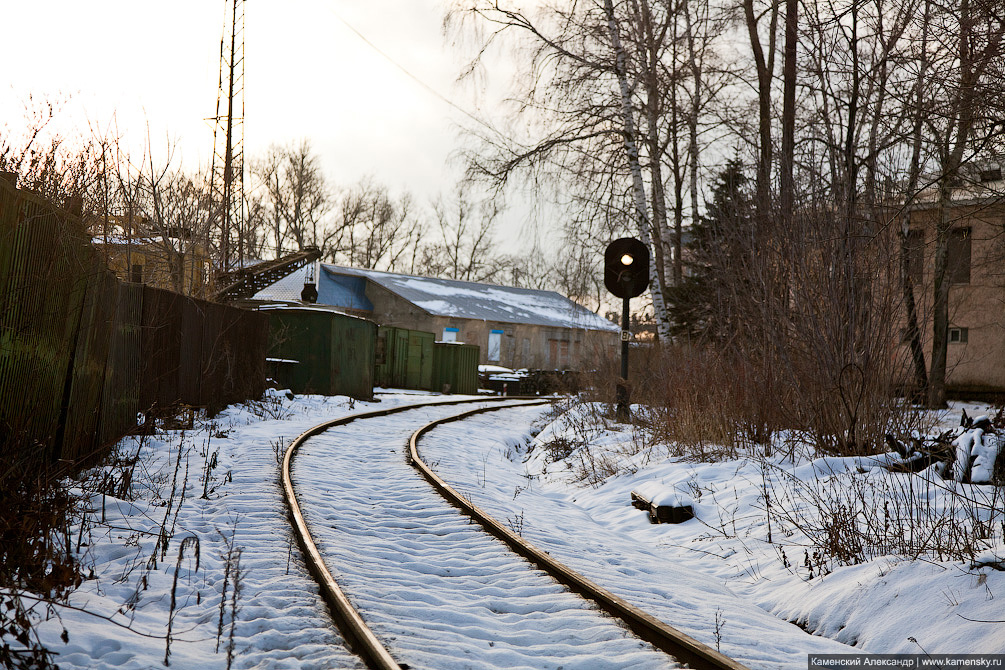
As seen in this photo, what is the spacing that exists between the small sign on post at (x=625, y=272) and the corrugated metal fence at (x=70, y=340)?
741 centimetres

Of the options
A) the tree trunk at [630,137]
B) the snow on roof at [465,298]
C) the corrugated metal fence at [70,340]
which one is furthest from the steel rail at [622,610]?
the snow on roof at [465,298]

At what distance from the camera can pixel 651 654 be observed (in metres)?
4.10

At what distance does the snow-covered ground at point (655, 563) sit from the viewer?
13.9 feet

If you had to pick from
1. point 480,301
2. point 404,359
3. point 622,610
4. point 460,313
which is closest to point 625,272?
point 622,610

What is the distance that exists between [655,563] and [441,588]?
2.00 m

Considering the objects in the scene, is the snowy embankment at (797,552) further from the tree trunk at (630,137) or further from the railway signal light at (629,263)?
the tree trunk at (630,137)

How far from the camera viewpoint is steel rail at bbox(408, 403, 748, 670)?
3953 mm

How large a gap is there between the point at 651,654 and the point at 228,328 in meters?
12.9

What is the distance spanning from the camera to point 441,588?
17.4 feet

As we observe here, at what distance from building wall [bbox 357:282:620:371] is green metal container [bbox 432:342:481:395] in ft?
33.1

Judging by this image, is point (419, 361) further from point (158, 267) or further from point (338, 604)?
point (338, 604)

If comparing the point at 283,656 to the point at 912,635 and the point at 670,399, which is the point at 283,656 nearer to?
the point at 912,635

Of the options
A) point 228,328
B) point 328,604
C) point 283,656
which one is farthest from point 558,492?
point 228,328

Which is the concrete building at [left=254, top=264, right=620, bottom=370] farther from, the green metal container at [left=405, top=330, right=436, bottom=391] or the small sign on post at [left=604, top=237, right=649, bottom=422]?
the small sign on post at [left=604, top=237, right=649, bottom=422]
